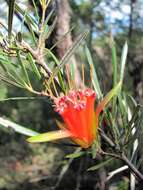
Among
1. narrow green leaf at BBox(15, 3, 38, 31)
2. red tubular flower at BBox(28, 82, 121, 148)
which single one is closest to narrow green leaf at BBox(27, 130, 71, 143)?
red tubular flower at BBox(28, 82, 121, 148)

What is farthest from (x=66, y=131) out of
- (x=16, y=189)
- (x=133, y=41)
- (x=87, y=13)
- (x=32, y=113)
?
(x=32, y=113)

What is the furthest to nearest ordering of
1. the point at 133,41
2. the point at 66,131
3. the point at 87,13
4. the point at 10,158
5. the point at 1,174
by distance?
the point at 10,158, the point at 1,174, the point at 133,41, the point at 87,13, the point at 66,131

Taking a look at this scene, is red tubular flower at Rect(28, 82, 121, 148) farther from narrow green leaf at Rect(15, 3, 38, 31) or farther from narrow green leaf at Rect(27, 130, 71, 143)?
narrow green leaf at Rect(15, 3, 38, 31)

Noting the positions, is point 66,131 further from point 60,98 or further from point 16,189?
point 16,189

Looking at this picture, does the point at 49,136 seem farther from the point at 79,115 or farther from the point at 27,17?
the point at 27,17

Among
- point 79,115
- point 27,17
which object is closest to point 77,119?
point 79,115

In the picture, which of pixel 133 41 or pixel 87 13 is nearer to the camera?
pixel 87 13

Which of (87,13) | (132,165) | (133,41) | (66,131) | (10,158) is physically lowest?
(10,158)
